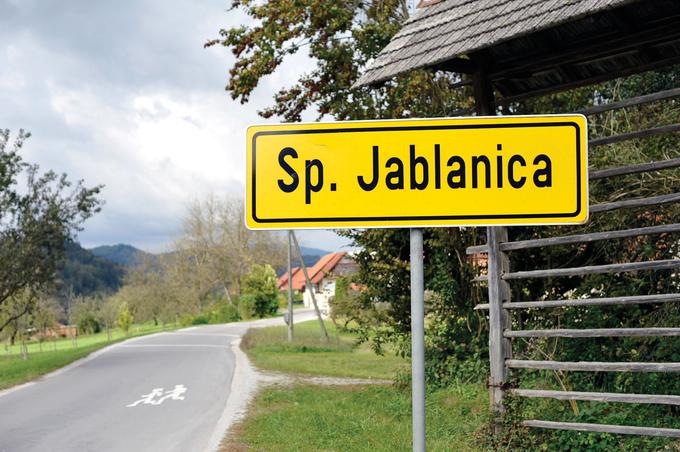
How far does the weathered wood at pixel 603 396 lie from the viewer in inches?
261

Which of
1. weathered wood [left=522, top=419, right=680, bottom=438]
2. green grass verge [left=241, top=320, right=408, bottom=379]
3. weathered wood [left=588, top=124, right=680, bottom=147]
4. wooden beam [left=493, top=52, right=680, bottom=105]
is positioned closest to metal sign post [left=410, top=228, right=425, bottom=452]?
weathered wood [left=522, top=419, right=680, bottom=438]

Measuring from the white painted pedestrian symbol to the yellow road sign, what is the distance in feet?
38.6

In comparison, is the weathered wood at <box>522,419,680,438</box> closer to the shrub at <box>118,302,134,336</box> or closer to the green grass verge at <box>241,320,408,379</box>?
the green grass verge at <box>241,320,408,379</box>

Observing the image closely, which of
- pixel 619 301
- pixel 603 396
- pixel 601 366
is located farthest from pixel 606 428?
pixel 619 301

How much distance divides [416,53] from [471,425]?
4173 mm

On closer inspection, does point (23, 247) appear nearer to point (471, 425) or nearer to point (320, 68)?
point (320, 68)

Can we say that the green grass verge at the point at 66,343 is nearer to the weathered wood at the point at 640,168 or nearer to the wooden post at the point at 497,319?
the wooden post at the point at 497,319

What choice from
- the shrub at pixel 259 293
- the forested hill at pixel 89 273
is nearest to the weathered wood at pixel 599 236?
the shrub at pixel 259 293

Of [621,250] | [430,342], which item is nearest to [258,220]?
[621,250]

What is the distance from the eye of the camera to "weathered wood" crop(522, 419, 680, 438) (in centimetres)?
659

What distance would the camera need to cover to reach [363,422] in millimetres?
10227

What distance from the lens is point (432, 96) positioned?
44.4ft

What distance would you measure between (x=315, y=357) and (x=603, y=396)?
18.5m

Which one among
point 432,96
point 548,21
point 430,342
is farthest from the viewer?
point 432,96
